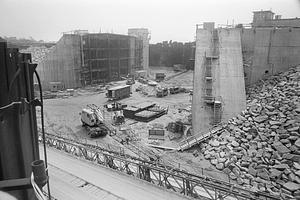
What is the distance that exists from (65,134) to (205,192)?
17.3 metres

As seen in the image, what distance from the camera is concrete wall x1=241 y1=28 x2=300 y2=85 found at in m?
27.9

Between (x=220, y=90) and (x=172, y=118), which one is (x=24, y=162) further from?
(x=172, y=118)

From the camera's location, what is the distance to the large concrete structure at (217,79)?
22906mm

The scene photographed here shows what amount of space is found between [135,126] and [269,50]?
58.2 feet

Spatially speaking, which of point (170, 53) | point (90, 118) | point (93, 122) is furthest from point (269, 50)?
point (170, 53)

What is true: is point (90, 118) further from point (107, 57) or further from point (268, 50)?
point (107, 57)

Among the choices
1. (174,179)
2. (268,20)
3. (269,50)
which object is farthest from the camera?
(268,20)

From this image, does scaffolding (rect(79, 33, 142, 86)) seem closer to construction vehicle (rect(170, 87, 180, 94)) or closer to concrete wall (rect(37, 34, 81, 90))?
concrete wall (rect(37, 34, 81, 90))

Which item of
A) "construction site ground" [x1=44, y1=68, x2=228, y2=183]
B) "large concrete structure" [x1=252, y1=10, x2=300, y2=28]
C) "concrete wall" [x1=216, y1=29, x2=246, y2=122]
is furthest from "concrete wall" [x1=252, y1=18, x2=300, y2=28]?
"construction site ground" [x1=44, y1=68, x2=228, y2=183]

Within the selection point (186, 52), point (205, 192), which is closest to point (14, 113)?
point (205, 192)

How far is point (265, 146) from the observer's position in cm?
1641

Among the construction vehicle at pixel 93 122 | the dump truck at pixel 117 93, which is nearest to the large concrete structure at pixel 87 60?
the dump truck at pixel 117 93

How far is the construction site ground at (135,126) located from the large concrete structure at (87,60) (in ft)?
13.3

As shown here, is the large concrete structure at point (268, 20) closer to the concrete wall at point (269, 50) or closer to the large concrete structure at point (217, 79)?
the concrete wall at point (269, 50)
